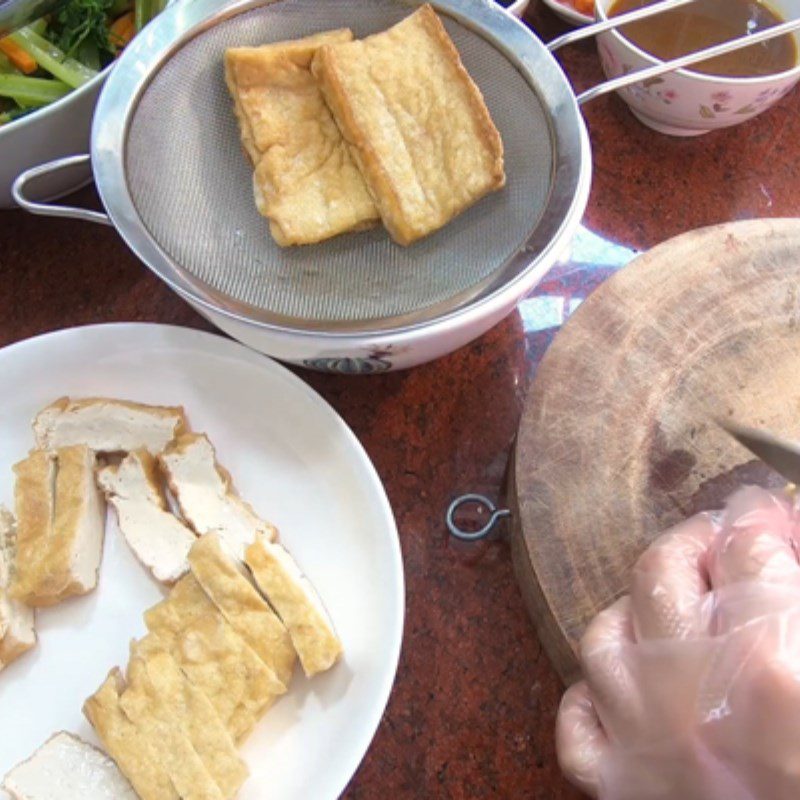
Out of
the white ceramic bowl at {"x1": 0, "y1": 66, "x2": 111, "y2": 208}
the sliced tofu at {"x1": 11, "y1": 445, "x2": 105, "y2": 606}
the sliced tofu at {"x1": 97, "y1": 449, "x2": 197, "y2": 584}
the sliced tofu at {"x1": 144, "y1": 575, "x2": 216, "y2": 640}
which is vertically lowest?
the sliced tofu at {"x1": 144, "y1": 575, "x2": 216, "y2": 640}

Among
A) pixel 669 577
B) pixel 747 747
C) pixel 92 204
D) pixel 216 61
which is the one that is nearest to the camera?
pixel 747 747

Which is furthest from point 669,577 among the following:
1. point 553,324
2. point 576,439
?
point 553,324

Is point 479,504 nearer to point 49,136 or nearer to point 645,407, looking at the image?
point 645,407

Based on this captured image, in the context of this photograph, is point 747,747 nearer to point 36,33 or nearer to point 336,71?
point 336,71

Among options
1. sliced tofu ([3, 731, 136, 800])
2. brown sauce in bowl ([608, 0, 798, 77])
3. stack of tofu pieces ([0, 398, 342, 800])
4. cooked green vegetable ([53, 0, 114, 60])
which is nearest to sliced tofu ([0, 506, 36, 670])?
stack of tofu pieces ([0, 398, 342, 800])

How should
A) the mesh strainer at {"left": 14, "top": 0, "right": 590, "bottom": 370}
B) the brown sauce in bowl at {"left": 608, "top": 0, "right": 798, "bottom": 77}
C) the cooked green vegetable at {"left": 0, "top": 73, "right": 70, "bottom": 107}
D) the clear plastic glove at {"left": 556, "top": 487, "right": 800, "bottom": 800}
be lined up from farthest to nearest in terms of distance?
the brown sauce in bowl at {"left": 608, "top": 0, "right": 798, "bottom": 77} → the cooked green vegetable at {"left": 0, "top": 73, "right": 70, "bottom": 107} → the mesh strainer at {"left": 14, "top": 0, "right": 590, "bottom": 370} → the clear plastic glove at {"left": 556, "top": 487, "right": 800, "bottom": 800}

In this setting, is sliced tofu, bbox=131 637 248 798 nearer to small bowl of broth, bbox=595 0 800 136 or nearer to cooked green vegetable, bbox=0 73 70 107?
cooked green vegetable, bbox=0 73 70 107
